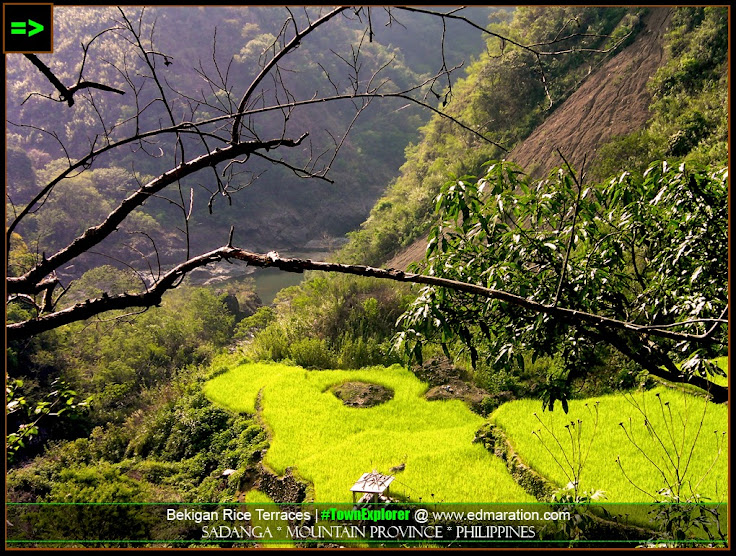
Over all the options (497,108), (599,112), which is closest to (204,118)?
(497,108)

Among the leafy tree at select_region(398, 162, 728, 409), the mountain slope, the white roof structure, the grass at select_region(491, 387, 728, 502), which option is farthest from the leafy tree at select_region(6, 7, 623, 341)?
the grass at select_region(491, 387, 728, 502)

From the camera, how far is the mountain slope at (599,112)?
43.8 feet

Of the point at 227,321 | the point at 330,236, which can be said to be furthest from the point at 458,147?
the point at 330,236

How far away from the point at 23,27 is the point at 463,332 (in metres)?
2.15

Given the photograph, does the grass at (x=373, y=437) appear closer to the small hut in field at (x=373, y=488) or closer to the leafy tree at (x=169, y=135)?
the small hut in field at (x=373, y=488)

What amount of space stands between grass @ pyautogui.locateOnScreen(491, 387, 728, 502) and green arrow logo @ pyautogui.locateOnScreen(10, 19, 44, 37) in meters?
3.91

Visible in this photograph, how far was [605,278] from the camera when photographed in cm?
291

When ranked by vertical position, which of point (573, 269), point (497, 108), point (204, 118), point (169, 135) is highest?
point (204, 118)

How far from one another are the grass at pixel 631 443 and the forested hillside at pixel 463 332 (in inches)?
1.1

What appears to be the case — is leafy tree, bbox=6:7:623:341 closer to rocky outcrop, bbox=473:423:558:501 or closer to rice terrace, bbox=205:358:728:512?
rice terrace, bbox=205:358:728:512

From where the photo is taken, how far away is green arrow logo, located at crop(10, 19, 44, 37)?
1.61m

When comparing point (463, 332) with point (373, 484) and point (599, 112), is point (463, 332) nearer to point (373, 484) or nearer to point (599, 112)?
point (373, 484)

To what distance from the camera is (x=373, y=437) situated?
18.4 feet

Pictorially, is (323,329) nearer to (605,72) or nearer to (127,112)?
(605,72)
